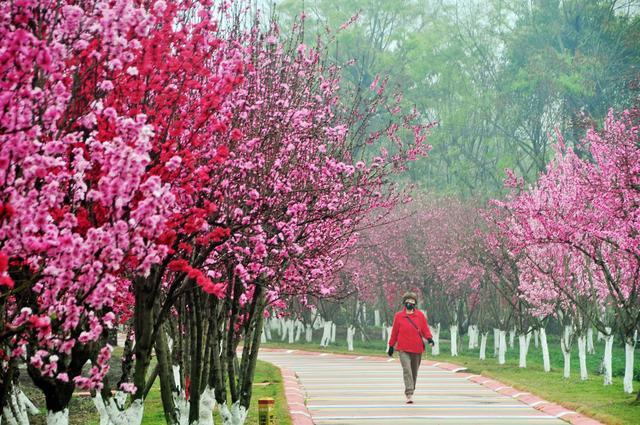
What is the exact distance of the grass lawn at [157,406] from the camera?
1948cm

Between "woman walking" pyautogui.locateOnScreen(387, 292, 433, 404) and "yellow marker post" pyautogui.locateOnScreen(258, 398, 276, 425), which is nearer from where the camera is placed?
"yellow marker post" pyautogui.locateOnScreen(258, 398, 276, 425)

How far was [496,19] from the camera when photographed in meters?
72.6

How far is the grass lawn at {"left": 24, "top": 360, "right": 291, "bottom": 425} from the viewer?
19.5m

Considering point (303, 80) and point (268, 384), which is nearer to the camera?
point (303, 80)

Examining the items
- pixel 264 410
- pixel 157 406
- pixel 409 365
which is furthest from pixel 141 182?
pixel 157 406

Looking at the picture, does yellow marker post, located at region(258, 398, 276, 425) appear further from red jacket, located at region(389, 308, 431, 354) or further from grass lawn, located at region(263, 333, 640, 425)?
red jacket, located at region(389, 308, 431, 354)

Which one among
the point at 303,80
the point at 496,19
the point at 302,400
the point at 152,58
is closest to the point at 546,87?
the point at 496,19

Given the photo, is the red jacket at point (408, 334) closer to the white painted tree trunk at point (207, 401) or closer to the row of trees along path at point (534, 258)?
the row of trees along path at point (534, 258)

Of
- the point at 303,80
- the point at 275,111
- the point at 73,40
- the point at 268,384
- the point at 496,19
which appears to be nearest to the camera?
the point at 73,40

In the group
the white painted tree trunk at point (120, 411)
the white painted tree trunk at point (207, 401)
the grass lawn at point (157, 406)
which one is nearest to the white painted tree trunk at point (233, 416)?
the white painted tree trunk at point (207, 401)

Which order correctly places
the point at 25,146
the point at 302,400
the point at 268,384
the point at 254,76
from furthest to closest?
the point at 268,384, the point at 302,400, the point at 254,76, the point at 25,146

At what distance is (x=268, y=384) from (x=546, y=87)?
4187cm

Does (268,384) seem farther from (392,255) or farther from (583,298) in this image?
(392,255)

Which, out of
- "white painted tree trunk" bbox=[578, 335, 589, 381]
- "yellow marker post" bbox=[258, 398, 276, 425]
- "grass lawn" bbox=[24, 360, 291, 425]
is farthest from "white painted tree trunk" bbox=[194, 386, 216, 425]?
"white painted tree trunk" bbox=[578, 335, 589, 381]
